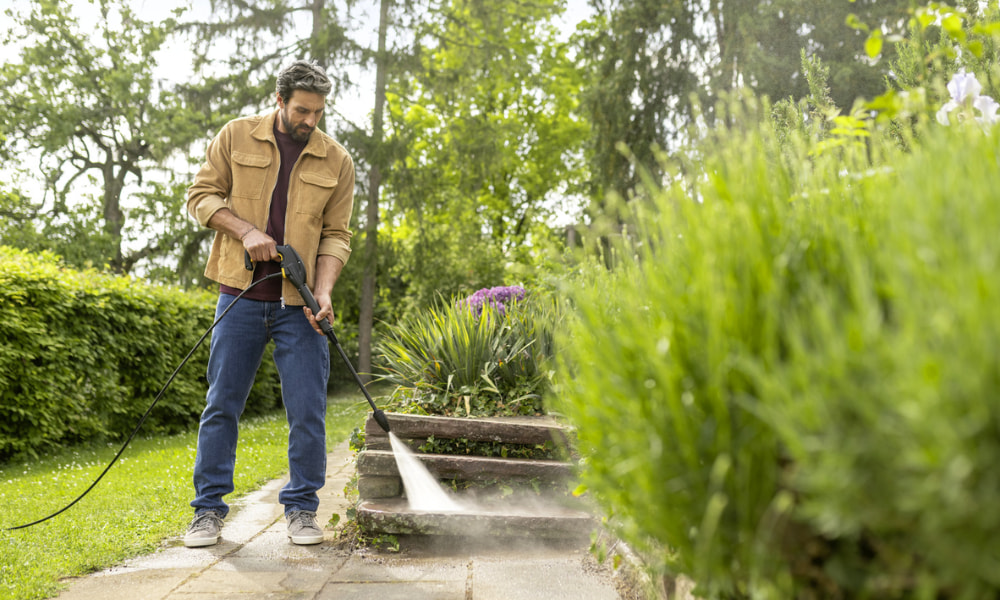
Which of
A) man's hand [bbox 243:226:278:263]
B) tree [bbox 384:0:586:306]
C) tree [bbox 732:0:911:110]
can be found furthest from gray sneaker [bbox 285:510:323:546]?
tree [bbox 384:0:586:306]

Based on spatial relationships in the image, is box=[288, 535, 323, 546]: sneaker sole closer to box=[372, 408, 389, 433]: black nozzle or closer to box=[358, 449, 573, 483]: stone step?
box=[358, 449, 573, 483]: stone step

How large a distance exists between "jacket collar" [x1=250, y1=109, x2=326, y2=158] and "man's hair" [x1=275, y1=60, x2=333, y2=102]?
0.16 m

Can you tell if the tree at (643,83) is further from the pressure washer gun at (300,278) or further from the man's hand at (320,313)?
the pressure washer gun at (300,278)

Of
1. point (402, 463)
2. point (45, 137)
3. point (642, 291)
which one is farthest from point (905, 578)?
point (45, 137)

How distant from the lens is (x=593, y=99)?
13680 mm

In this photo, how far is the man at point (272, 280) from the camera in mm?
2959

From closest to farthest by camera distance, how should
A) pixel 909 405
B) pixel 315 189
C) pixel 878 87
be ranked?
1. pixel 909 405
2. pixel 315 189
3. pixel 878 87

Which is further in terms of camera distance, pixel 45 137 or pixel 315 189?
pixel 45 137

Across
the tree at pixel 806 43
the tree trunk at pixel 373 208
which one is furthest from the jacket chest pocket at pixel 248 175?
the tree trunk at pixel 373 208

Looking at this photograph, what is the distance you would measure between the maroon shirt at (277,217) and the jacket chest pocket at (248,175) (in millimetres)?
68

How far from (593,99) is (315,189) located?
37.3 feet

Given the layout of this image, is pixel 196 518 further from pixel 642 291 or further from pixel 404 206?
pixel 404 206

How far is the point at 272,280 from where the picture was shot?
3.09 meters

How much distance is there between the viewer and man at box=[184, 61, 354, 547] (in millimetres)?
2959
